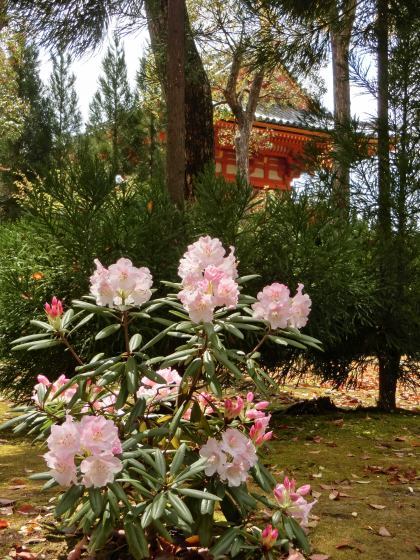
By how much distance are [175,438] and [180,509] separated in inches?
17.8

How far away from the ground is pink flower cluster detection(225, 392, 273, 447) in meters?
0.26

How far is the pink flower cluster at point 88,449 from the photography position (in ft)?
5.81

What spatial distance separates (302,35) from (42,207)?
10.6 feet

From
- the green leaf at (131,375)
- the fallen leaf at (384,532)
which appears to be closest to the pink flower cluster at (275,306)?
the green leaf at (131,375)

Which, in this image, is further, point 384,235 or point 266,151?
point 266,151

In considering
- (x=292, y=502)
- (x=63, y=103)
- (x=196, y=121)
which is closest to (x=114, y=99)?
(x=63, y=103)

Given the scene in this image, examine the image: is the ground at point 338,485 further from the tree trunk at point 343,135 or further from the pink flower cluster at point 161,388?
the tree trunk at point 343,135

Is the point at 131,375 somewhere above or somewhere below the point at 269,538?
above

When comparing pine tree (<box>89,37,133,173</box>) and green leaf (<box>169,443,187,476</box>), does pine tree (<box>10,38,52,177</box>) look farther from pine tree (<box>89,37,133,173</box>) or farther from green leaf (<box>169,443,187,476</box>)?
green leaf (<box>169,443,187,476</box>)

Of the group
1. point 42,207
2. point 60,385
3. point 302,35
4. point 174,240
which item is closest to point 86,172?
point 42,207

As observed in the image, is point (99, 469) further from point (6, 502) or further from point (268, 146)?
point (268, 146)

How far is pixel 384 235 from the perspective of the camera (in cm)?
552

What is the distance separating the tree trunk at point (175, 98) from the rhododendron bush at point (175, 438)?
261cm

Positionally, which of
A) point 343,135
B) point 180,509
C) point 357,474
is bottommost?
point 357,474
